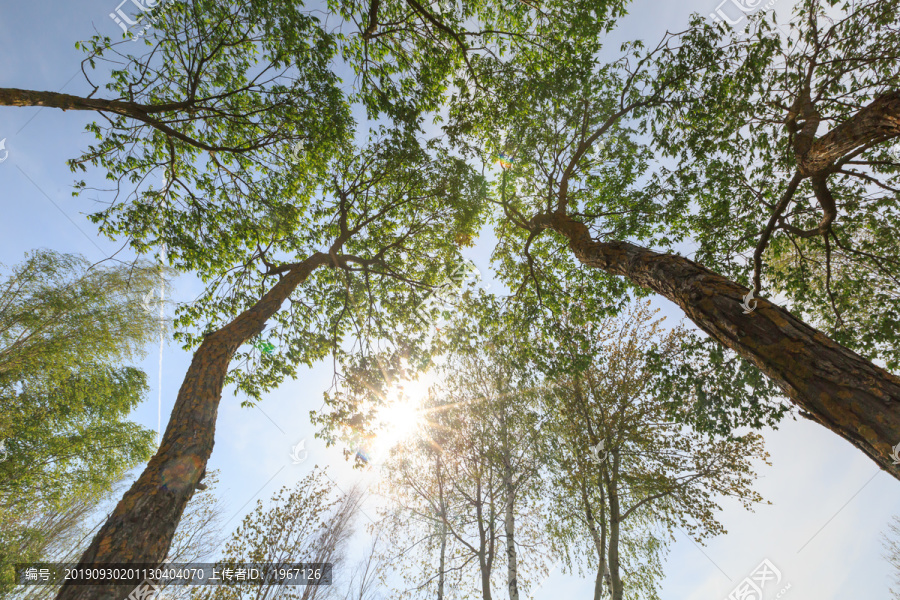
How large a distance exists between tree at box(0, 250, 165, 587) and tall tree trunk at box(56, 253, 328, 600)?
949 cm

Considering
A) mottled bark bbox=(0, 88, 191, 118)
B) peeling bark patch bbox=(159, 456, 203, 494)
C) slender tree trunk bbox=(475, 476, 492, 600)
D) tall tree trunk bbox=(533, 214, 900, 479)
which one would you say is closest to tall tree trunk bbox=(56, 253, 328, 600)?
peeling bark patch bbox=(159, 456, 203, 494)

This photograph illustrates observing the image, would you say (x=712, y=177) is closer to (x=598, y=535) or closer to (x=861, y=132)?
(x=861, y=132)

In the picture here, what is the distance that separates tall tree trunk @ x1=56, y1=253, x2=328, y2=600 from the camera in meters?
2.32

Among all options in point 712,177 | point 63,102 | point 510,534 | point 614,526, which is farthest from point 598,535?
point 63,102

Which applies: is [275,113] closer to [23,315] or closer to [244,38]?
[244,38]

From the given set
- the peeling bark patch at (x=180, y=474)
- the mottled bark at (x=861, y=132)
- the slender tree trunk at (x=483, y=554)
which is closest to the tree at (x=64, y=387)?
the peeling bark patch at (x=180, y=474)

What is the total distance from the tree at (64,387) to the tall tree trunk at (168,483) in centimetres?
949

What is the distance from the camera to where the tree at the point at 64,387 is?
9.59 metres

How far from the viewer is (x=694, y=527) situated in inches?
356

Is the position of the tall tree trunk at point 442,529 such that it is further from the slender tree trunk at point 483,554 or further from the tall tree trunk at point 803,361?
the tall tree trunk at point 803,361

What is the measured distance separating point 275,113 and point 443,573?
15835 millimetres

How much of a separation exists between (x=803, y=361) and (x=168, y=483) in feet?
16.3

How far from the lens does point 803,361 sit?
209 cm

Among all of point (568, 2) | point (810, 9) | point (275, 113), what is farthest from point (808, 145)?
point (275, 113)
